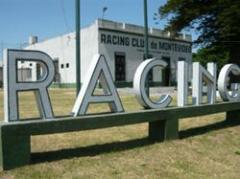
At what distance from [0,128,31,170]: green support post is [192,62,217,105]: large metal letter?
5.46 meters

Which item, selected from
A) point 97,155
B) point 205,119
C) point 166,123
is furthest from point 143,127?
point 97,155

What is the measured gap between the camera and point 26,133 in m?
7.80

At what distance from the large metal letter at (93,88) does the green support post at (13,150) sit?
1.44 metres

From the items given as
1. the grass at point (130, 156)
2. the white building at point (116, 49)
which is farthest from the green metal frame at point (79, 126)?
the white building at point (116, 49)

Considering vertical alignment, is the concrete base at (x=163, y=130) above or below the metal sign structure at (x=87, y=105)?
below

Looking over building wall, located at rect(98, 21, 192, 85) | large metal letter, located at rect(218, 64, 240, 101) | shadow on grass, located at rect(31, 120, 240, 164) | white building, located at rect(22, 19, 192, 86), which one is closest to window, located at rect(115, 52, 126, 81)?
white building, located at rect(22, 19, 192, 86)

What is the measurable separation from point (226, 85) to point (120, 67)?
114 ft

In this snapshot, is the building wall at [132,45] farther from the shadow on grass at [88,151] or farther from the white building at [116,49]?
the shadow on grass at [88,151]

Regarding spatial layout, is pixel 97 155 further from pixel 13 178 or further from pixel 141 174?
pixel 13 178

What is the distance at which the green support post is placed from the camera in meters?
7.53

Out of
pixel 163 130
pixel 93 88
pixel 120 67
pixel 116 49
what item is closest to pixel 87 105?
pixel 93 88

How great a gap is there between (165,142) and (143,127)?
2.08 m

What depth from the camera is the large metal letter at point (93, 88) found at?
9008 mm

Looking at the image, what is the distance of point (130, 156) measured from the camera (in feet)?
29.4
